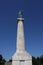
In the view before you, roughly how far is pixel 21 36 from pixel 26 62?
3.84 metres

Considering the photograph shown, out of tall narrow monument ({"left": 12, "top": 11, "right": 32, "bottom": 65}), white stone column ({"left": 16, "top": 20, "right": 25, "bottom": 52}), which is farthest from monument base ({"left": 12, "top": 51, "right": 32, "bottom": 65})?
white stone column ({"left": 16, "top": 20, "right": 25, "bottom": 52})

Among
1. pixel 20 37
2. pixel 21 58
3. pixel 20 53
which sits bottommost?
pixel 21 58

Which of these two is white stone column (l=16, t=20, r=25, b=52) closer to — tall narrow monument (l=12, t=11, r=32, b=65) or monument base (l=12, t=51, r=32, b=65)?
tall narrow monument (l=12, t=11, r=32, b=65)

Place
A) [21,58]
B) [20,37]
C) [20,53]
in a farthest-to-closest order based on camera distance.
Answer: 1. [20,37]
2. [20,53]
3. [21,58]

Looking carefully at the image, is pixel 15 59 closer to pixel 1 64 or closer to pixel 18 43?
pixel 18 43

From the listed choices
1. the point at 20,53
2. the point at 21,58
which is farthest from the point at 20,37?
the point at 21,58

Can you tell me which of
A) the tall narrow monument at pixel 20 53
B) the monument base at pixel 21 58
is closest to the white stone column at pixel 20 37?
the tall narrow monument at pixel 20 53

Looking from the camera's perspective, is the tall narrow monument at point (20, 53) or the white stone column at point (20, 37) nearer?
the tall narrow monument at point (20, 53)

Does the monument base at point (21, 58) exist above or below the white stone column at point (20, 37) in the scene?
below

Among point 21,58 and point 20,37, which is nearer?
point 21,58

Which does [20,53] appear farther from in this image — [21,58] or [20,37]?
[20,37]

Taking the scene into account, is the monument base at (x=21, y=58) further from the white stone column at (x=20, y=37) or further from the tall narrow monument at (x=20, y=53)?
the white stone column at (x=20, y=37)

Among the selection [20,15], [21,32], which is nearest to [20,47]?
[21,32]

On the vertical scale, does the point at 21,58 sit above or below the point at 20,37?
below
